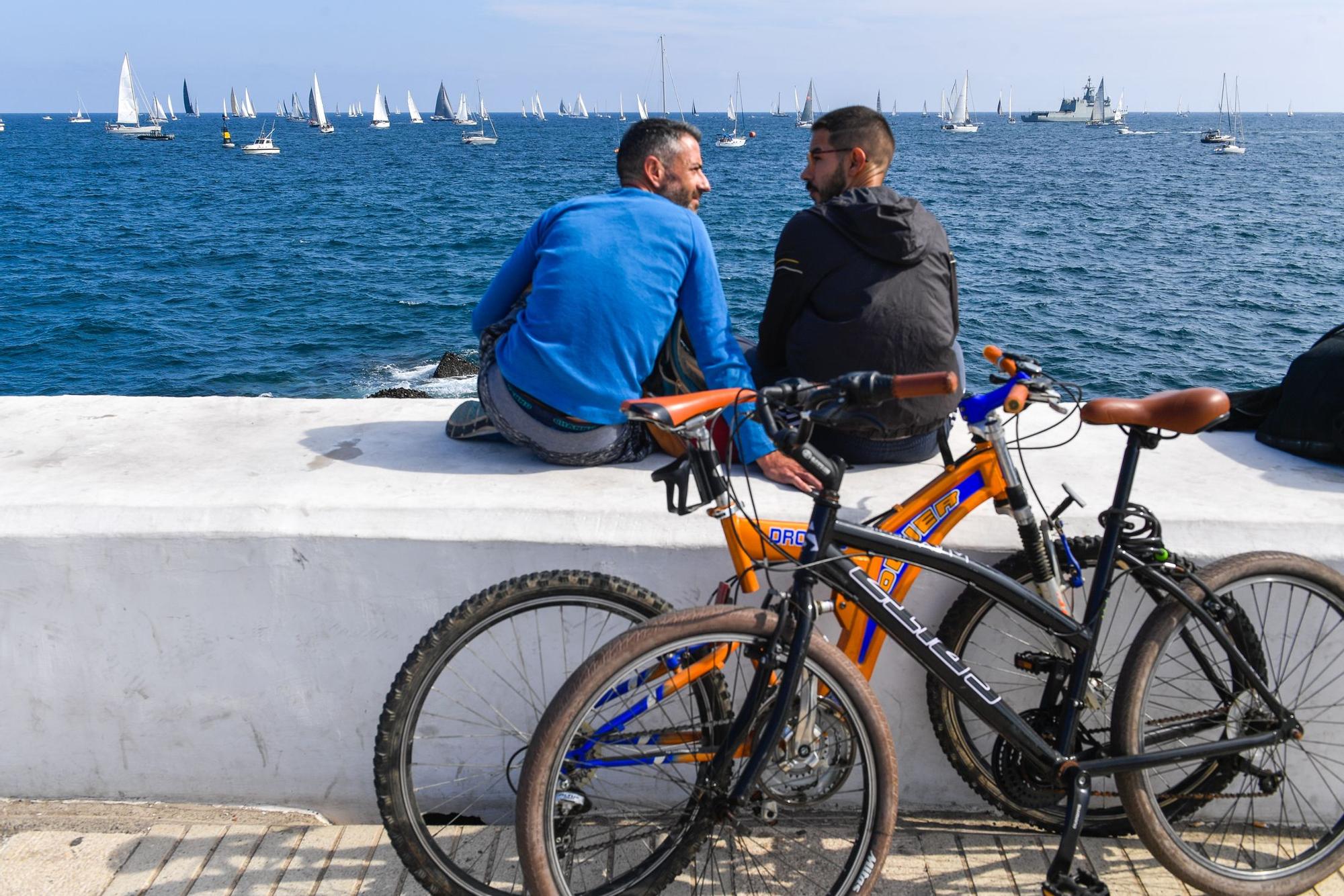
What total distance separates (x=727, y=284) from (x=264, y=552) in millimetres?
33157

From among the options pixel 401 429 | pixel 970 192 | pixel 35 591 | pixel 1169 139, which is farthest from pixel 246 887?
pixel 1169 139

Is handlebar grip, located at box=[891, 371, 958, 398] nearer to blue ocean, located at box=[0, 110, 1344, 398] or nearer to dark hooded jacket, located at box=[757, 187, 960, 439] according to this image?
dark hooded jacket, located at box=[757, 187, 960, 439]

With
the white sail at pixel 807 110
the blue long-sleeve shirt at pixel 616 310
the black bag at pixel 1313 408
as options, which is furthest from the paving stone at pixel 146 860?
the white sail at pixel 807 110

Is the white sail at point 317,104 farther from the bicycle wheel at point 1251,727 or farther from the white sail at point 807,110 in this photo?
the bicycle wheel at point 1251,727

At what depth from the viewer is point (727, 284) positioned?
35.5 metres

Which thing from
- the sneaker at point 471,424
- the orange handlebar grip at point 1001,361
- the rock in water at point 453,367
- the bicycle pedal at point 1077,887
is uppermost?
the orange handlebar grip at point 1001,361

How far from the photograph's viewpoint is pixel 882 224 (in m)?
3.23

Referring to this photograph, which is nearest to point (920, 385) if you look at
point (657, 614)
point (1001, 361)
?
point (1001, 361)

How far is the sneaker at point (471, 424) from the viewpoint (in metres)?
3.62

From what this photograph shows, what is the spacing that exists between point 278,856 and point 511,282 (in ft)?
6.01

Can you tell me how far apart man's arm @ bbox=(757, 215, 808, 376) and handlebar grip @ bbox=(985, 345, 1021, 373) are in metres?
0.80

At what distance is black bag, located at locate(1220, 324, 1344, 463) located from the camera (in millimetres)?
3395

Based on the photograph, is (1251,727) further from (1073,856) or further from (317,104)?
(317,104)

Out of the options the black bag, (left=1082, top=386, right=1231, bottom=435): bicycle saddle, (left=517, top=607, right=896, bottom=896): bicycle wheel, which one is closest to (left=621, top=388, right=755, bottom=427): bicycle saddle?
(left=517, top=607, right=896, bottom=896): bicycle wheel
